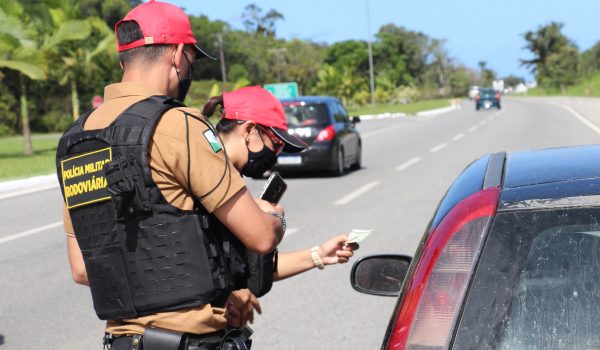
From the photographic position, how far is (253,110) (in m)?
2.85

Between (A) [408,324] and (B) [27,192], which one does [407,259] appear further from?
(B) [27,192]

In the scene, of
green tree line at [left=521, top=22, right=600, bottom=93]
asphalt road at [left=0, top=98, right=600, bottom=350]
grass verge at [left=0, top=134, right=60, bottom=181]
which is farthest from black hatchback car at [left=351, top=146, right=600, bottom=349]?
green tree line at [left=521, top=22, right=600, bottom=93]

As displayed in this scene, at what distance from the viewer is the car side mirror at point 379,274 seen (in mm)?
3070

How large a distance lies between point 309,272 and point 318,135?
8.46 meters

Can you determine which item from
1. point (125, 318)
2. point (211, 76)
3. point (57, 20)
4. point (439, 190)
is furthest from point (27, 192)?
point (211, 76)

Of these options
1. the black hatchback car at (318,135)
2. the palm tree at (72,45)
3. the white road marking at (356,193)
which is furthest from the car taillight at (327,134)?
the palm tree at (72,45)

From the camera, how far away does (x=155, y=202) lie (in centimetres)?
238

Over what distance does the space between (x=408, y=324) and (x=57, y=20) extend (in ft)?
86.9

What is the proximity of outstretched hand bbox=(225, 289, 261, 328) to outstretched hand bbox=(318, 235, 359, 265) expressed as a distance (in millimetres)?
437

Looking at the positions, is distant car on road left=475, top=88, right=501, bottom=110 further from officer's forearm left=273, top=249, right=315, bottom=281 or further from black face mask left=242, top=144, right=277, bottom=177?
black face mask left=242, top=144, right=277, bottom=177

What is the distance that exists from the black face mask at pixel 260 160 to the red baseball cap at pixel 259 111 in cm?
7

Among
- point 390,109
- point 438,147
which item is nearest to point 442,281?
point 438,147

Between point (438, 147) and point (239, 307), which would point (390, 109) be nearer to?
point (438, 147)

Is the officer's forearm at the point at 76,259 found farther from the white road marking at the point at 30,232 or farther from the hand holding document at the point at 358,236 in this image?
the white road marking at the point at 30,232
